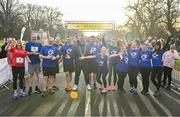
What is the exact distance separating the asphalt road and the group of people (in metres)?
0.47

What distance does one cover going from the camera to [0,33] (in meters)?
85.3

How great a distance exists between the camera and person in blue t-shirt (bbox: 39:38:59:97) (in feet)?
50.3

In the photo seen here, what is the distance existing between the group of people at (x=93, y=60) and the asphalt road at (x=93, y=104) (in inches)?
18.4

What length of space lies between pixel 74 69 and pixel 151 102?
158 inches

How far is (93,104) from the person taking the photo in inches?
519

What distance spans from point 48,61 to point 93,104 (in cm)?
294

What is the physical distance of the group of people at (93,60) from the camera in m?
15.3

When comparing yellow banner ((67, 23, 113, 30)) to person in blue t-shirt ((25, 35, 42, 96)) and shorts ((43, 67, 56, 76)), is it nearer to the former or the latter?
person in blue t-shirt ((25, 35, 42, 96))

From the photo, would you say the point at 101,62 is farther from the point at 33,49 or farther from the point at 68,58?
the point at 33,49

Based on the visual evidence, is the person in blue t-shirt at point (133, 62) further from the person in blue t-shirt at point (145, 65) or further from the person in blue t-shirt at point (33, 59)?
the person in blue t-shirt at point (33, 59)

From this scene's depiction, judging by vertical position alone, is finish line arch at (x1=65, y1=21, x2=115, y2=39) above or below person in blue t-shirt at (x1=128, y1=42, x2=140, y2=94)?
above

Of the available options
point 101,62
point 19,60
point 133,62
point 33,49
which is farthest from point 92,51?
point 19,60

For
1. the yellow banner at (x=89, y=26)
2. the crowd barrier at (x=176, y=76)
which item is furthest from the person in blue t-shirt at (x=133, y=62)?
the yellow banner at (x=89, y=26)

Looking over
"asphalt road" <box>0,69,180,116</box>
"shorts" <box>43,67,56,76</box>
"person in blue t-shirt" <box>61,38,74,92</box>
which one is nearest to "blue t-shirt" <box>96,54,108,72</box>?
"asphalt road" <box>0,69,180,116</box>
